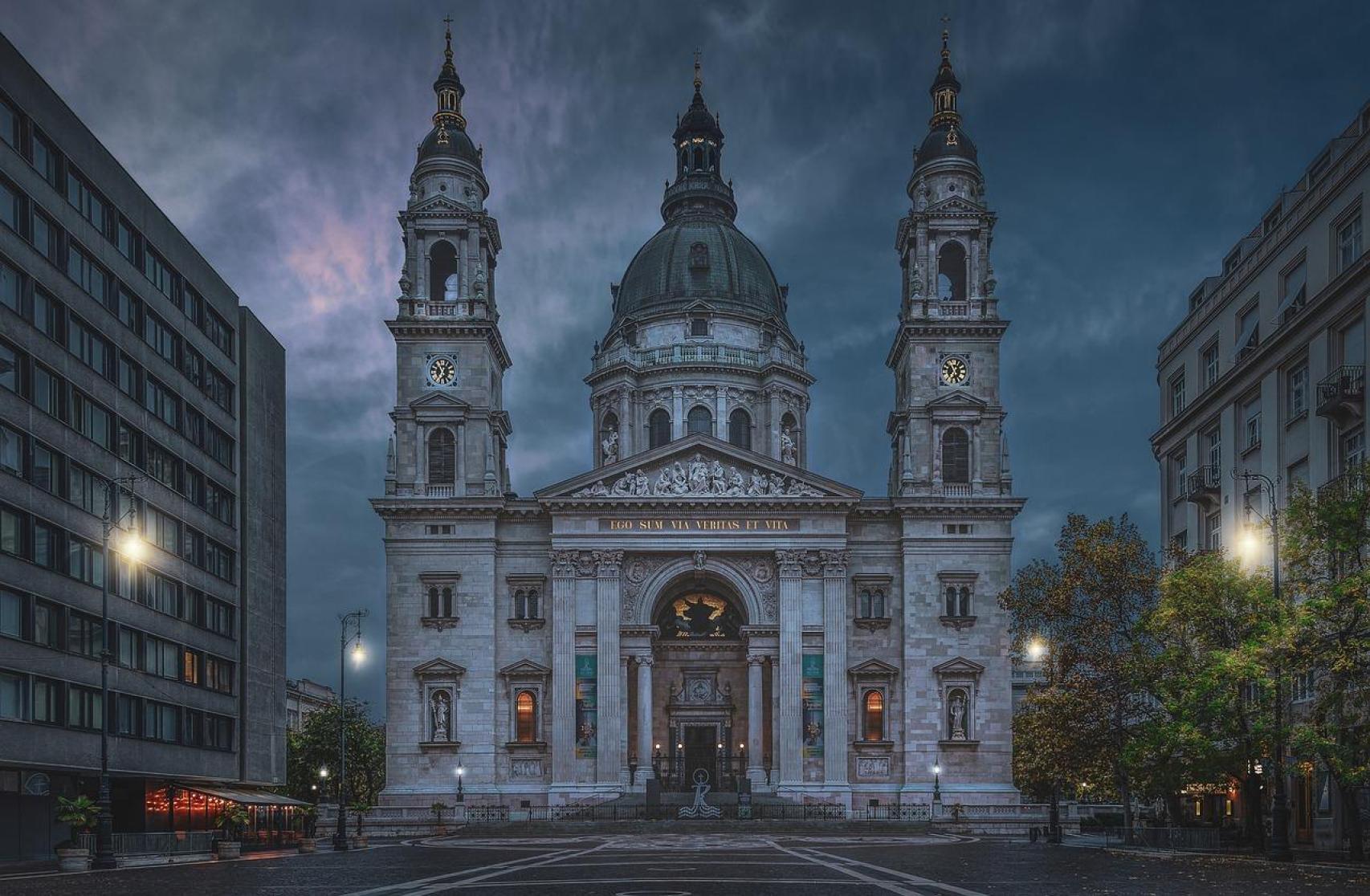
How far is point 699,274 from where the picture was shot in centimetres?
10781

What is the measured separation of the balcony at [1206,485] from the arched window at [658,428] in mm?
44918

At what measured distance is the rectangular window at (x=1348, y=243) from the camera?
155 feet

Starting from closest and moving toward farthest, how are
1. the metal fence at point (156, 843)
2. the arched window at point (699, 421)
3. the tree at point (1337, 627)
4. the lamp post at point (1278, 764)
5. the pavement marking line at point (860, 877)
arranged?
the pavement marking line at point (860, 877) → the tree at point (1337, 627) → the lamp post at point (1278, 764) → the metal fence at point (156, 843) → the arched window at point (699, 421)

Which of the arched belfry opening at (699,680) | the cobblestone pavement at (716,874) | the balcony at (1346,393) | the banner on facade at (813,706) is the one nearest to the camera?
the cobblestone pavement at (716,874)

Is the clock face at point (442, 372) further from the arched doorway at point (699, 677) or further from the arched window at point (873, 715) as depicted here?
the arched window at point (873, 715)

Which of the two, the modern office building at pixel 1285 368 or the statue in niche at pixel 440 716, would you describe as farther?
the statue in niche at pixel 440 716

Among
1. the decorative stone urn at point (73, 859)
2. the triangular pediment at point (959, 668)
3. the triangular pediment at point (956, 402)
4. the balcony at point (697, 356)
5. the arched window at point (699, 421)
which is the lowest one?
the decorative stone urn at point (73, 859)

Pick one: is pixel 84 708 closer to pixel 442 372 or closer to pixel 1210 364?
pixel 442 372

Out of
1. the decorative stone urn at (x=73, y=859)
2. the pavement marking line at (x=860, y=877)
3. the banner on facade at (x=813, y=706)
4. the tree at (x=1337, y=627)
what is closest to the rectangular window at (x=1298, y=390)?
the tree at (x=1337, y=627)

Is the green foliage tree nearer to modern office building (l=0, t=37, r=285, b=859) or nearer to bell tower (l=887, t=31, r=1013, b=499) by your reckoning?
modern office building (l=0, t=37, r=285, b=859)

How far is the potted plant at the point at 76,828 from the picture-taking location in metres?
41.1

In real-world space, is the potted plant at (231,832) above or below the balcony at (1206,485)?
below

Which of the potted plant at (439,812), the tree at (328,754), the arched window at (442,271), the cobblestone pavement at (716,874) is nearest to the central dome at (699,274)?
the arched window at (442,271)

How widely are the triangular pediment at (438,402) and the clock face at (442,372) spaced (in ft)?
3.92
